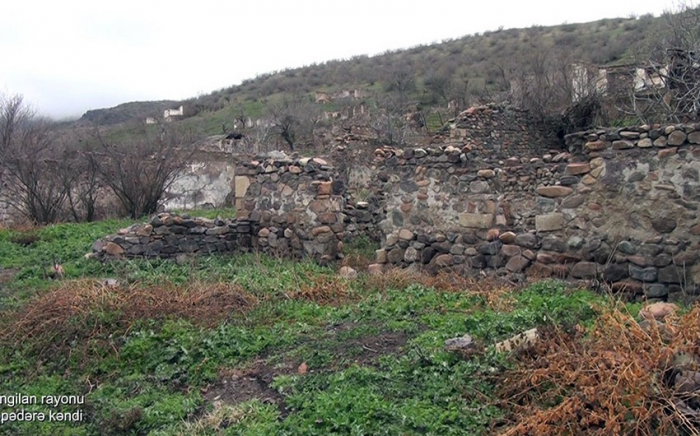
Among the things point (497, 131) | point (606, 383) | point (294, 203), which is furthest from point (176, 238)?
point (497, 131)

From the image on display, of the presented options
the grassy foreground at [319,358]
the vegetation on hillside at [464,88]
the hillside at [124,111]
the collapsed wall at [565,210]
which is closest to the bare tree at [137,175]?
the grassy foreground at [319,358]

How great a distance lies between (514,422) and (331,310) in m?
2.67

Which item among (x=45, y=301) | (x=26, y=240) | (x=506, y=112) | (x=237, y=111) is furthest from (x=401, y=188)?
(x=237, y=111)

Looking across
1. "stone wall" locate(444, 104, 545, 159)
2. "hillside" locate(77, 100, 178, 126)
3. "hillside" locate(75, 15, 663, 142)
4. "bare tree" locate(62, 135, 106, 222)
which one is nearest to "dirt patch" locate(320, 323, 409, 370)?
"bare tree" locate(62, 135, 106, 222)

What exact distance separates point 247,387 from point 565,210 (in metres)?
4.03

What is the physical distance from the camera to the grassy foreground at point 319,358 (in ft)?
11.1

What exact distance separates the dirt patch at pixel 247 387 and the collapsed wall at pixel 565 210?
344cm

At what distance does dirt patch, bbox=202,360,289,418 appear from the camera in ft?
13.4

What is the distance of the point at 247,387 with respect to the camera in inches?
170

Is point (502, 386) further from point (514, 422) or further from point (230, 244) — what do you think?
point (230, 244)

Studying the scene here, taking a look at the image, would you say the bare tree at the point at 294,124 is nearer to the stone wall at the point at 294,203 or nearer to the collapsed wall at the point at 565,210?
the stone wall at the point at 294,203

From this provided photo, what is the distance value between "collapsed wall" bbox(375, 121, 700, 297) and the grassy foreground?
662mm

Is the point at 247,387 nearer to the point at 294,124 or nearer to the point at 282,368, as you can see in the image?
the point at 282,368

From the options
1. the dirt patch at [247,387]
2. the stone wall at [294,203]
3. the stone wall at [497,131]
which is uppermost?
the stone wall at [497,131]
